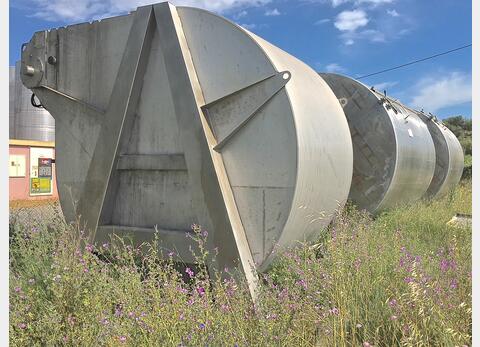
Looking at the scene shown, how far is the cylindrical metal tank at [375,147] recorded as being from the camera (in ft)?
21.1

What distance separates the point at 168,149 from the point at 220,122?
0.63 metres

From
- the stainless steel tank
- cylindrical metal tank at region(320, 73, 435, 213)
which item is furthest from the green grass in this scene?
cylindrical metal tank at region(320, 73, 435, 213)

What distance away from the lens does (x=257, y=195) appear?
12.2 feet

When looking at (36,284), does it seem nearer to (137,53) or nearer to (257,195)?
(257,195)

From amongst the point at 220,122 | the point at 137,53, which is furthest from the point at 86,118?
the point at 220,122

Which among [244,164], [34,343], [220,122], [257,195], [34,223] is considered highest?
[220,122]

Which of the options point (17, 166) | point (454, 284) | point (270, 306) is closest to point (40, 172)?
point (17, 166)

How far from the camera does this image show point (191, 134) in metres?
3.87

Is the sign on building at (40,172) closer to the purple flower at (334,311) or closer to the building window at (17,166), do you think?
the building window at (17,166)

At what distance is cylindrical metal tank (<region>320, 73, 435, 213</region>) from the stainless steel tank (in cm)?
189

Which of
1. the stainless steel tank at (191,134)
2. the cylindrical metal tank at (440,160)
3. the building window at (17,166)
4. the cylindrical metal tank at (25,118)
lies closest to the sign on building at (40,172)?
the building window at (17,166)

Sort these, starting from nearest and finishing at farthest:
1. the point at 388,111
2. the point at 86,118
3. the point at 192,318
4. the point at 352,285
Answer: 1. the point at 192,318
2. the point at 352,285
3. the point at 86,118
4. the point at 388,111

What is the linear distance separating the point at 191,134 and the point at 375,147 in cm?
361

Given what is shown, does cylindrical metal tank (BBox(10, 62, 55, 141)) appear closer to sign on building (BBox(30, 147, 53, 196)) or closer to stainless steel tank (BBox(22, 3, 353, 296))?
sign on building (BBox(30, 147, 53, 196))
